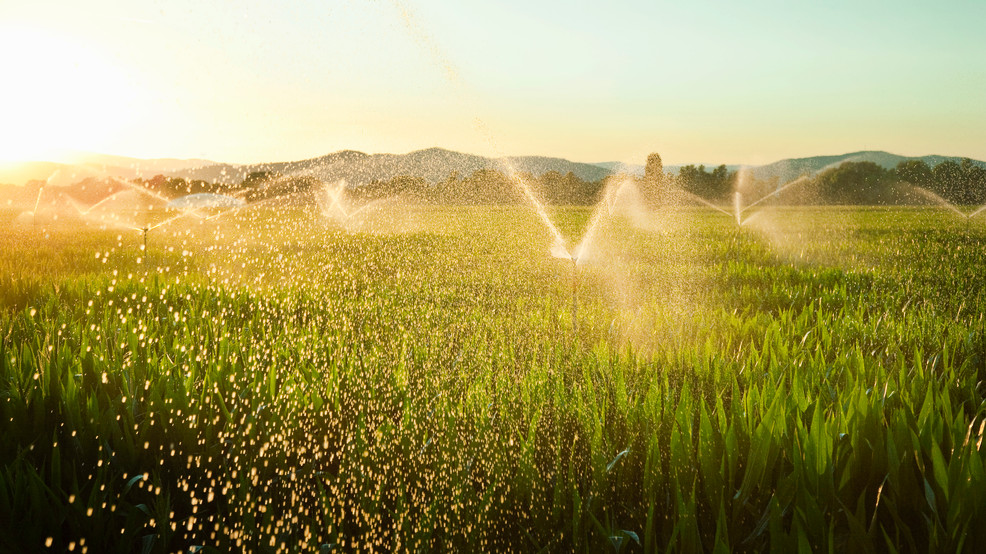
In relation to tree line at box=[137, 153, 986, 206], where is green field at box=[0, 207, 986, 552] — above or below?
below

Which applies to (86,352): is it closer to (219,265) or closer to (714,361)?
(714,361)

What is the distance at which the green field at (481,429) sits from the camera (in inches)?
71.0

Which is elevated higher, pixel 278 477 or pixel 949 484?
pixel 949 484

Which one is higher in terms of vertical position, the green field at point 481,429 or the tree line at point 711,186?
the tree line at point 711,186

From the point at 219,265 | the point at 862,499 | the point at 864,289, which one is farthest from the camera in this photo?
the point at 219,265

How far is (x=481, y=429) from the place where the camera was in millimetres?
2365

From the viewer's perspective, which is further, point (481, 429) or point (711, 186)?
point (711, 186)

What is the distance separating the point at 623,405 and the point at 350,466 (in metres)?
1.13

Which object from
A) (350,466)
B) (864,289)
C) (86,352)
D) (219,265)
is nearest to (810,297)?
(864,289)

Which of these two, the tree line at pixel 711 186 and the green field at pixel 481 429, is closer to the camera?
the green field at pixel 481 429

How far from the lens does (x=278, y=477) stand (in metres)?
2.22

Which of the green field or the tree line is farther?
the tree line

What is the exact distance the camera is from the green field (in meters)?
1.80

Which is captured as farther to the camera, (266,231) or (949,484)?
(266,231)
